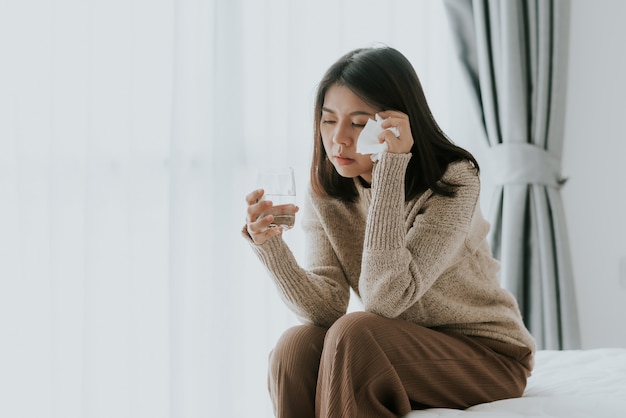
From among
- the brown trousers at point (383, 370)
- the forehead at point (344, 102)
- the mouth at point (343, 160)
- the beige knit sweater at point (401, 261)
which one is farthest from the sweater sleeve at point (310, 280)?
the forehead at point (344, 102)

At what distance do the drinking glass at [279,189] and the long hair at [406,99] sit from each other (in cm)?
25

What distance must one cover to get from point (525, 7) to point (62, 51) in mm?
1695

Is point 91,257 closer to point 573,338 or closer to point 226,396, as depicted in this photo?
point 226,396

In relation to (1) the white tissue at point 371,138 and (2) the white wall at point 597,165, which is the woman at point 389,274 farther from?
(2) the white wall at point 597,165

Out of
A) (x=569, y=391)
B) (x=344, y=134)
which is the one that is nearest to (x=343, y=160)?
(x=344, y=134)

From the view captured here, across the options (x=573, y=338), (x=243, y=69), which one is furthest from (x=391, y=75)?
(x=573, y=338)

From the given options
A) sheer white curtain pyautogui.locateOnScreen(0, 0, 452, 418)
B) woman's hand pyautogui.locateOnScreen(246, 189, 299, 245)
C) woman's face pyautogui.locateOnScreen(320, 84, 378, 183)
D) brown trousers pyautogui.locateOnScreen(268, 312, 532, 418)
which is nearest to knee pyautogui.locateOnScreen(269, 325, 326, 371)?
brown trousers pyautogui.locateOnScreen(268, 312, 532, 418)

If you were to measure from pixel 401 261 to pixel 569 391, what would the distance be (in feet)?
1.57

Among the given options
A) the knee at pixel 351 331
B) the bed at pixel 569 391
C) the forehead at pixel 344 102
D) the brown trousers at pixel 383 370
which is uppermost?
the forehead at pixel 344 102

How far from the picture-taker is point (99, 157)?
2340 mm

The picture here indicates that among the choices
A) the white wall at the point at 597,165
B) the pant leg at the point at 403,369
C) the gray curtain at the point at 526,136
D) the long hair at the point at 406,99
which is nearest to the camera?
the pant leg at the point at 403,369

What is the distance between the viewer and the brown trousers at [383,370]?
48.6 inches

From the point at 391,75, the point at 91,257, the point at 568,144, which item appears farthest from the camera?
the point at 568,144

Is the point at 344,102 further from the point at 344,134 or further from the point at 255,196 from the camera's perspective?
the point at 255,196
